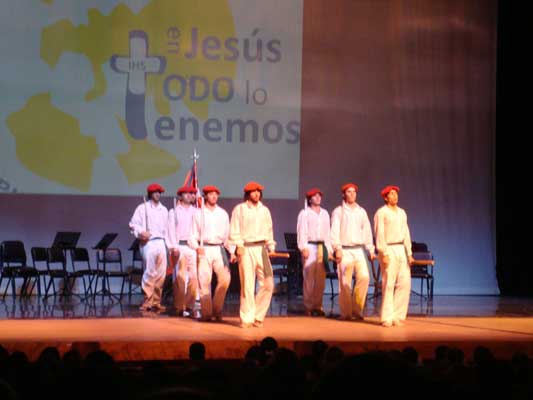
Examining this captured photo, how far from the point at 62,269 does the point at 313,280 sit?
441 centimetres

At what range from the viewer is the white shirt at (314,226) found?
10.7 m

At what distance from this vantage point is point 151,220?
11.0 m

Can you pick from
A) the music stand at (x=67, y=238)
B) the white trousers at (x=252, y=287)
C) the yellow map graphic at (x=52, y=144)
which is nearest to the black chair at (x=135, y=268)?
the music stand at (x=67, y=238)

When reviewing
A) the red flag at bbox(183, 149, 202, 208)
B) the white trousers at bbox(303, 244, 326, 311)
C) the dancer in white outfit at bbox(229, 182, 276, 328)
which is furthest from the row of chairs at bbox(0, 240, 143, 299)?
the dancer in white outfit at bbox(229, 182, 276, 328)

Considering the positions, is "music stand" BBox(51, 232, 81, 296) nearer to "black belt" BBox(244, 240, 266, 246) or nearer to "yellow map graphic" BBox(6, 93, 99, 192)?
"yellow map graphic" BBox(6, 93, 99, 192)

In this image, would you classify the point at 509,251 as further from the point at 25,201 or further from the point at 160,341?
the point at 160,341

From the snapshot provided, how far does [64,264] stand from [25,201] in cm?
154

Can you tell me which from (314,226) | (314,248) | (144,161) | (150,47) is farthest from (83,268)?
(314,226)

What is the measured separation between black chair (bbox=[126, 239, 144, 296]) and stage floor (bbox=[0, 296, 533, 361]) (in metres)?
1.06

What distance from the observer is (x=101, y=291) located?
12.9 metres

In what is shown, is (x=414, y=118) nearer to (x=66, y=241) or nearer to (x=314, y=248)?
(x=314, y=248)

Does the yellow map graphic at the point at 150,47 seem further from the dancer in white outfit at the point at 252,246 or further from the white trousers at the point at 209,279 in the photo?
the dancer in white outfit at the point at 252,246

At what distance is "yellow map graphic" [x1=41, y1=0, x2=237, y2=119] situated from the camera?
12930 mm

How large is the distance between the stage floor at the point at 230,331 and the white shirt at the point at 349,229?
3.29ft
